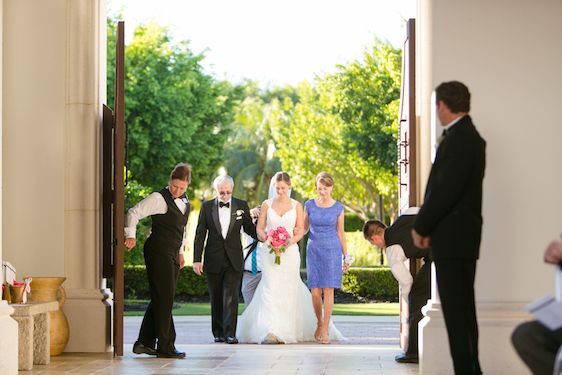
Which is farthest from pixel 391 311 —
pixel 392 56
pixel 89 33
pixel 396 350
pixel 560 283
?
pixel 560 283

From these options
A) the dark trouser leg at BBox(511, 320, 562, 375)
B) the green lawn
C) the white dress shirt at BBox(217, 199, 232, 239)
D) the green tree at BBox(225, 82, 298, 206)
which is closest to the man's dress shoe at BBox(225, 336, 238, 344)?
the white dress shirt at BBox(217, 199, 232, 239)

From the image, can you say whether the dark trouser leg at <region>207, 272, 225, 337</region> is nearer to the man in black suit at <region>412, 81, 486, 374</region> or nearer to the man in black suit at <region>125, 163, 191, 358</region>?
the man in black suit at <region>125, 163, 191, 358</region>

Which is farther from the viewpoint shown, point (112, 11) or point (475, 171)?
point (112, 11)

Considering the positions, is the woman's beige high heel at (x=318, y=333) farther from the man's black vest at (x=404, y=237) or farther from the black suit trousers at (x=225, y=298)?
the man's black vest at (x=404, y=237)

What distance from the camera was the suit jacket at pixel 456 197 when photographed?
7465 mm

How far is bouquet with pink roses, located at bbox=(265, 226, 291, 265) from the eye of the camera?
1491 cm

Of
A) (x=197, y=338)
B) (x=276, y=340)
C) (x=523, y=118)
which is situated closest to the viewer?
(x=523, y=118)

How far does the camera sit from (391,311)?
2398cm

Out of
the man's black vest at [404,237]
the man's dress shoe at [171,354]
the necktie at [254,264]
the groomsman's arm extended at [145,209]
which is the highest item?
the groomsman's arm extended at [145,209]

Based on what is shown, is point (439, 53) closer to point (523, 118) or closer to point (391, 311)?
point (523, 118)

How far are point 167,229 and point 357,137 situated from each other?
91.4ft

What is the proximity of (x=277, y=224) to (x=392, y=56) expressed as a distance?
77.9 ft

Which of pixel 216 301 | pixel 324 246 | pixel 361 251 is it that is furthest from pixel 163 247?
pixel 361 251

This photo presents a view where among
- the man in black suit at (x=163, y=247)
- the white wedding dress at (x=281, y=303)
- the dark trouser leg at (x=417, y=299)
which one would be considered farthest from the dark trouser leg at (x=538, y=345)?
the white wedding dress at (x=281, y=303)
